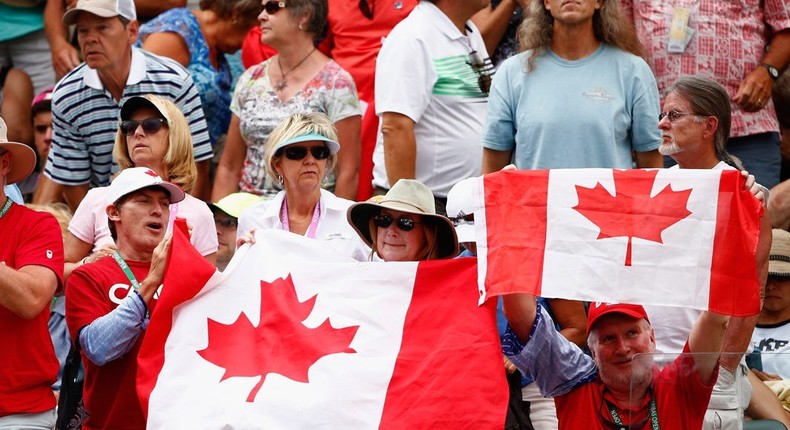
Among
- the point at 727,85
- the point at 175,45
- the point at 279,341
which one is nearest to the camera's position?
the point at 279,341

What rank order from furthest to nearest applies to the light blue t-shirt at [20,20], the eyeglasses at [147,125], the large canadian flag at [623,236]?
the light blue t-shirt at [20,20] < the eyeglasses at [147,125] < the large canadian flag at [623,236]

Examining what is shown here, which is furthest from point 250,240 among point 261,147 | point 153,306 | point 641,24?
point 641,24

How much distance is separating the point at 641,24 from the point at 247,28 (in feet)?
8.82

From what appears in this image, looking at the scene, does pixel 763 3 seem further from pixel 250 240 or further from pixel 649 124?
pixel 250 240

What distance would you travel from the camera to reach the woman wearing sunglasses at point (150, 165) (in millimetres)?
6961

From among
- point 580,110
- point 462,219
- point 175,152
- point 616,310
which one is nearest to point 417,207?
point 462,219

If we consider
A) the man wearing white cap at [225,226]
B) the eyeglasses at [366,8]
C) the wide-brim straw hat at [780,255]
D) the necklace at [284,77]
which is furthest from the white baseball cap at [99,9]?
the wide-brim straw hat at [780,255]

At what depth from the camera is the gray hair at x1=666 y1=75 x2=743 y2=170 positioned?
6324 millimetres

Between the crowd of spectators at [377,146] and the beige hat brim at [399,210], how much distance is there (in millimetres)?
11

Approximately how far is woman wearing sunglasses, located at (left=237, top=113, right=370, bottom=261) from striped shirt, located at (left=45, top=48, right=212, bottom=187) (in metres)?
1.09

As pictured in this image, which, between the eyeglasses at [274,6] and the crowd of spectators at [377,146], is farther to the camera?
the eyeglasses at [274,6]

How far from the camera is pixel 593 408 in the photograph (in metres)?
5.70

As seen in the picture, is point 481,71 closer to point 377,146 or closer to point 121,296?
point 377,146

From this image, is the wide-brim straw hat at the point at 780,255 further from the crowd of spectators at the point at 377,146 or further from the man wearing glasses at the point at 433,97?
the man wearing glasses at the point at 433,97
